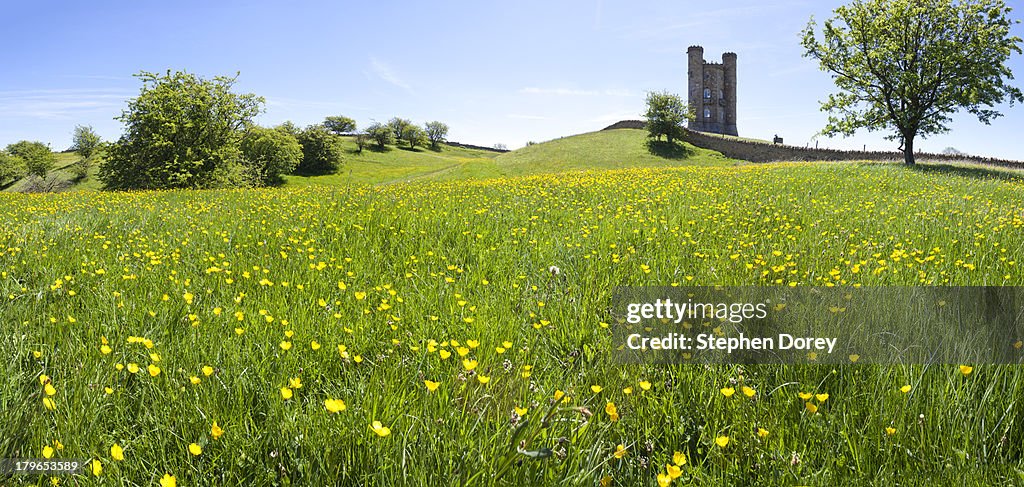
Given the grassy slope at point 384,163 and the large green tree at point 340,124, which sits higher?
the large green tree at point 340,124

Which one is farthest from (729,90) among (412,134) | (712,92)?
(412,134)

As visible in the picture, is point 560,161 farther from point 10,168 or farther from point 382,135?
point 10,168

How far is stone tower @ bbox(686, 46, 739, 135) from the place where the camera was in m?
75.7

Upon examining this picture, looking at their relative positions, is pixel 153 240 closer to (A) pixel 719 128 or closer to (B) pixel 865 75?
(B) pixel 865 75

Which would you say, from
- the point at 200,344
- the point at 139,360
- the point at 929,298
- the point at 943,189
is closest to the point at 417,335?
the point at 200,344

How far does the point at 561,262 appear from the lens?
490cm

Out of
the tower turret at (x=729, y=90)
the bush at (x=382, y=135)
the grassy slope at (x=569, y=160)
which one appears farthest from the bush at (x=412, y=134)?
the tower turret at (x=729, y=90)

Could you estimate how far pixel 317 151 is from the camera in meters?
71.1

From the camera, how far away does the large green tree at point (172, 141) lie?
116 ft

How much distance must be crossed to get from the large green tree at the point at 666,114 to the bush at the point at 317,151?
45237mm

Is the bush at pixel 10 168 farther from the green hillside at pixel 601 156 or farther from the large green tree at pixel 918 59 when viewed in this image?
the large green tree at pixel 918 59
